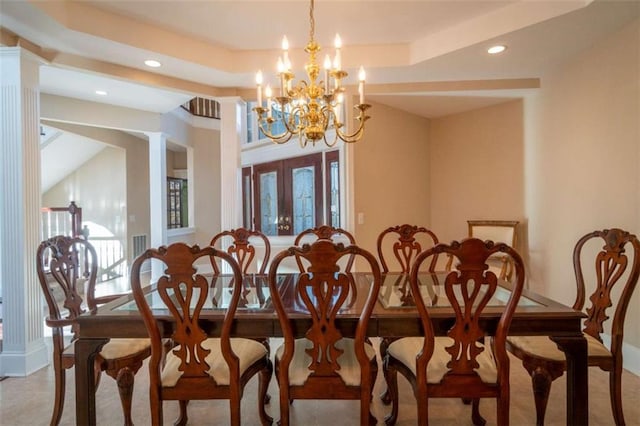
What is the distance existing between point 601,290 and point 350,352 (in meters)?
1.45

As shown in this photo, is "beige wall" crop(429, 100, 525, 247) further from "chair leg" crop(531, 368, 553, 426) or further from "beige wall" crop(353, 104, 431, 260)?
"chair leg" crop(531, 368, 553, 426)

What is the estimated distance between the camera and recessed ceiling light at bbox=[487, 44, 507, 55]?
2783 millimetres

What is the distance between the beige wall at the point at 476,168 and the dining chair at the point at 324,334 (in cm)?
→ 313

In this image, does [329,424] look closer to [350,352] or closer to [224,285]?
[350,352]

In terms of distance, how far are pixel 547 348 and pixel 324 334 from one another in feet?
3.99

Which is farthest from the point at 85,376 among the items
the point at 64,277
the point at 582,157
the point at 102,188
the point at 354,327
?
the point at 102,188

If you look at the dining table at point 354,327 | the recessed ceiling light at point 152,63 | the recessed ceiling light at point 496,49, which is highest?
the recessed ceiling light at point 152,63

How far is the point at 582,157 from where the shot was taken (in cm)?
298

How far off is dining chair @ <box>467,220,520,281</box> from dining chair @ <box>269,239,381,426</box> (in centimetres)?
256

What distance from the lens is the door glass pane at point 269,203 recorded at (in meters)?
5.75

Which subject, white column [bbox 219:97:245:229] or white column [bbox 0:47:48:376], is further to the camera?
white column [bbox 219:97:245:229]

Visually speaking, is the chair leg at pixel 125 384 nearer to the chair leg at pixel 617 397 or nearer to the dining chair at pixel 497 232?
the chair leg at pixel 617 397

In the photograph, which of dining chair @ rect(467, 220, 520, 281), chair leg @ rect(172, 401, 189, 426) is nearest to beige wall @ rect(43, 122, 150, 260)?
chair leg @ rect(172, 401, 189, 426)

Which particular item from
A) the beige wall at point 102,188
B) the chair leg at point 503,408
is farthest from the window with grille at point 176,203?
the chair leg at point 503,408
